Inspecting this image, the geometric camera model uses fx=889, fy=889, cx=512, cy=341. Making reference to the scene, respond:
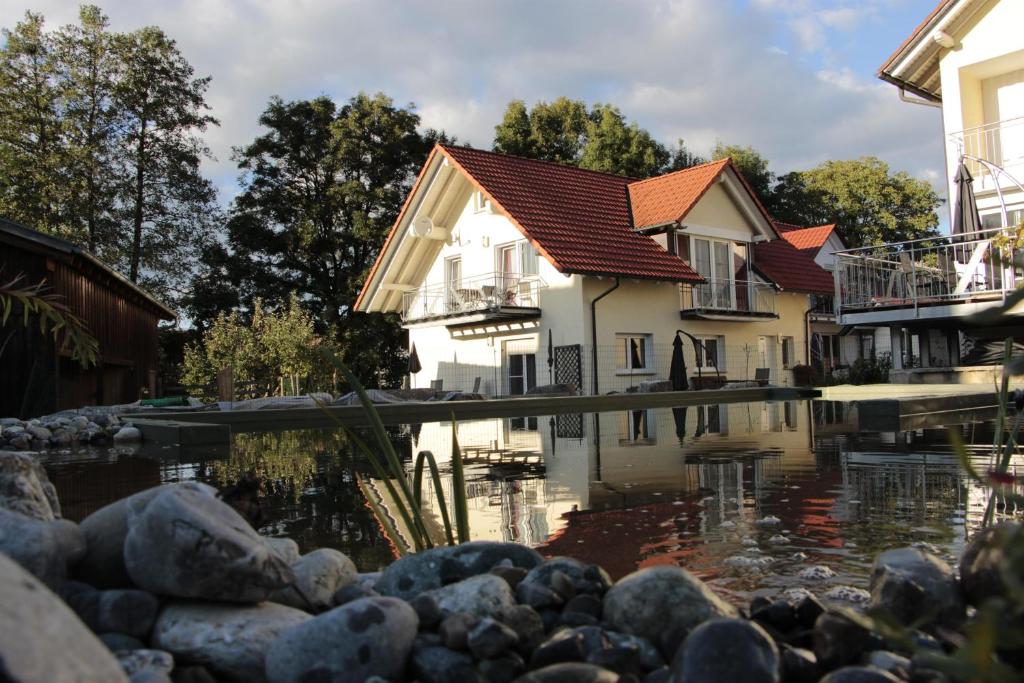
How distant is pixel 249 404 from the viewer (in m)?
17.5

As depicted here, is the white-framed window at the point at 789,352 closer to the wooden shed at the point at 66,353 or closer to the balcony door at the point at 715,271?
the balcony door at the point at 715,271

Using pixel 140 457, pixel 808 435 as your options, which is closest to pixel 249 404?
pixel 140 457

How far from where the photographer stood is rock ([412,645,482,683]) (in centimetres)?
228

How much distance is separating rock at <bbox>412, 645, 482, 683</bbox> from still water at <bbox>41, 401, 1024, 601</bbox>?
3.91ft

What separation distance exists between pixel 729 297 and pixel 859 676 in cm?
2719

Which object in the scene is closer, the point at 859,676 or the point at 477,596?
the point at 859,676

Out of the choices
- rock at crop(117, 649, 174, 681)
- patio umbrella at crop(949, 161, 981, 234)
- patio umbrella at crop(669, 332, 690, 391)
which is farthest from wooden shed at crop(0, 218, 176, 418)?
patio umbrella at crop(949, 161, 981, 234)

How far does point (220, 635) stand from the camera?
94.3 inches

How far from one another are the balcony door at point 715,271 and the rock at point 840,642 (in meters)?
25.8

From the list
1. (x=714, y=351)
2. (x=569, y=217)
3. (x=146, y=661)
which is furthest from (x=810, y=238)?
(x=146, y=661)

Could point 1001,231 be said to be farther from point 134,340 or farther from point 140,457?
point 134,340

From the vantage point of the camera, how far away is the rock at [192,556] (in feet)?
7.92

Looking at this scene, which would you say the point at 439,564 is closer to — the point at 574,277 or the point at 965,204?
the point at 965,204

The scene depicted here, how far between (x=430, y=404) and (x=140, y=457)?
6.18 metres
